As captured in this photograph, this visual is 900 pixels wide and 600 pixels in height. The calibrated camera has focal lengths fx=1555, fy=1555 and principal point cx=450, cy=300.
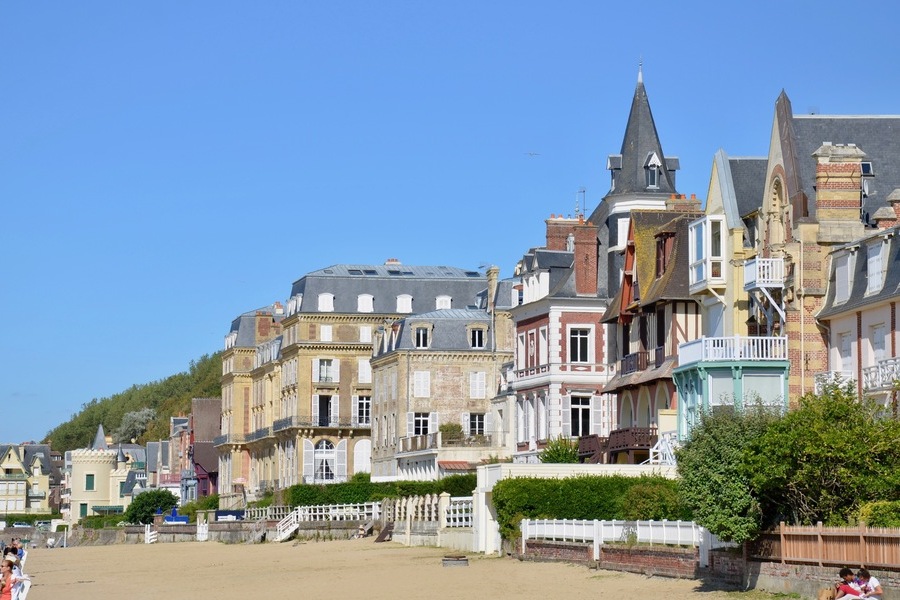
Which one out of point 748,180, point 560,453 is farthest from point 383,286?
point 748,180

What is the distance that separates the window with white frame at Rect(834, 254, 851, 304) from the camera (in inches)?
1590

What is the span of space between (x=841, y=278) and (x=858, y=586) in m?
20.0

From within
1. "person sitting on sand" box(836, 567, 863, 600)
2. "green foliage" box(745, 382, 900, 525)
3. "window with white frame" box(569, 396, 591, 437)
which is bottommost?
"person sitting on sand" box(836, 567, 863, 600)

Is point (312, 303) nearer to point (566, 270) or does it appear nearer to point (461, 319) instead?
point (461, 319)

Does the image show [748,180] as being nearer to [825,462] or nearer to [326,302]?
[825,462]

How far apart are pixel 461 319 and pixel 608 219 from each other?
72.4 ft

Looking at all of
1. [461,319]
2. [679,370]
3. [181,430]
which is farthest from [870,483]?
[181,430]

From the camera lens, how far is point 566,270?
196ft

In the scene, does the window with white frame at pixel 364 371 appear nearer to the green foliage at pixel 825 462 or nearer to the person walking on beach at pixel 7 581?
the person walking on beach at pixel 7 581

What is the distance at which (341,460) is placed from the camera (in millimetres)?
89625

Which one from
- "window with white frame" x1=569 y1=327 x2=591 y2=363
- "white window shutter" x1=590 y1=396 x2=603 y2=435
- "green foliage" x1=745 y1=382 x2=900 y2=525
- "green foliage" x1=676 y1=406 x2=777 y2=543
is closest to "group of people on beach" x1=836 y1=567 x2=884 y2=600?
"green foliage" x1=745 y1=382 x2=900 y2=525

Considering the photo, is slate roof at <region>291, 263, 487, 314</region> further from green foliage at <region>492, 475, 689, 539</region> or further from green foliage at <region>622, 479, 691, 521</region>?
green foliage at <region>622, 479, 691, 521</region>

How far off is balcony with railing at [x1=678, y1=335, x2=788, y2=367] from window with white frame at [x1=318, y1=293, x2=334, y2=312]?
48.2 m

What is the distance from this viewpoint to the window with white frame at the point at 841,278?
40.4m
